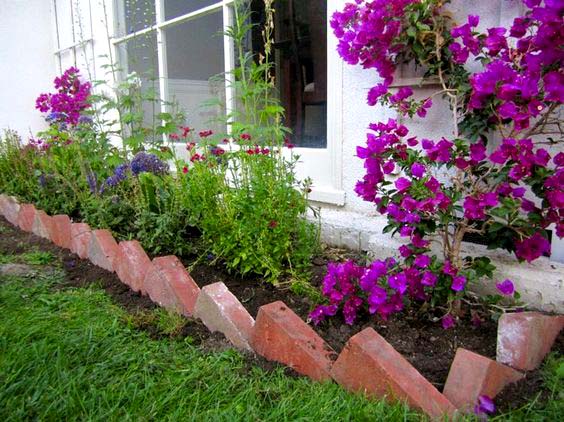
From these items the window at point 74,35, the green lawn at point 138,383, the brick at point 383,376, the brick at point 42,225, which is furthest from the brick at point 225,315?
the window at point 74,35

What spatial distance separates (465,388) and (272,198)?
114 cm

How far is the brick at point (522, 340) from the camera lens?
4.47 ft

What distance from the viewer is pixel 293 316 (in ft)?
5.21

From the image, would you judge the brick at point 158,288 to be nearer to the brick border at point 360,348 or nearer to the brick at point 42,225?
the brick border at point 360,348

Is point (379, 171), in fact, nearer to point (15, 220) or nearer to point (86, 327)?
point (86, 327)

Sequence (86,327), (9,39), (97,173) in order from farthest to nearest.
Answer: (9,39) < (97,173) < (86,327)

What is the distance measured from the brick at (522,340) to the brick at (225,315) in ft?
2.80

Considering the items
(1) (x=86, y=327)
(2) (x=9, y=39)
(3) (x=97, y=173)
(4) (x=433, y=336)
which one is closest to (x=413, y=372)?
(4) (x=433, y=336)

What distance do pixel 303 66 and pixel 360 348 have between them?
229 cm

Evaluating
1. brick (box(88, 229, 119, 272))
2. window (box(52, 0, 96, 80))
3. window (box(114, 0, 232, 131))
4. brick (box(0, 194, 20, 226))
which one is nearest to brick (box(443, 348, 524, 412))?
brick (box(88, 229, 119, 272))

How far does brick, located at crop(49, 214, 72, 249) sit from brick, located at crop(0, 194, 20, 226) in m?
0.85

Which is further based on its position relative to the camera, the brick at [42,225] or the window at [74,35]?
the window at [74,35]

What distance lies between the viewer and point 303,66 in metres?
3.11

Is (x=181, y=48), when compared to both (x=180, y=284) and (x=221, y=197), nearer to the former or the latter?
(x=221, y=197)
